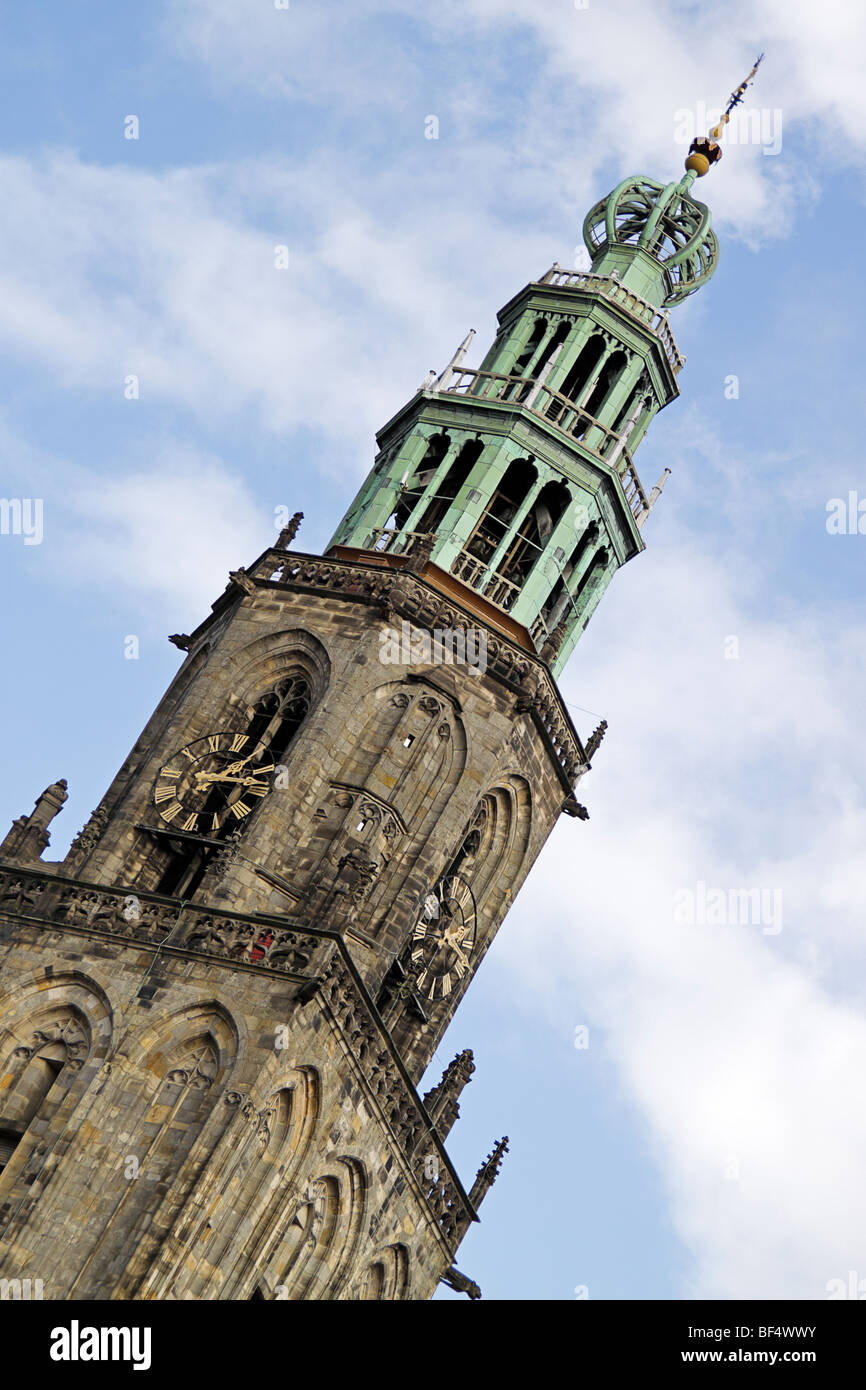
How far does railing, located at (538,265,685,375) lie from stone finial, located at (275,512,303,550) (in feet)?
41.1

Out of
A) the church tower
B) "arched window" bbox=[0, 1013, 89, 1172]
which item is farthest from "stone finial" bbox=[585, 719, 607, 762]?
"arched window" bbox=[0, 1013, 89, 1172]

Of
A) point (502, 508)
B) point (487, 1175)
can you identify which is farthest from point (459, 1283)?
point (502, 508)

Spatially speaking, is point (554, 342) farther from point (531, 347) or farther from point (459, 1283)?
point (459, 1283)

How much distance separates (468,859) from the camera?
59.5 meters

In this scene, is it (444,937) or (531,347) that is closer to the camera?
(444,937)

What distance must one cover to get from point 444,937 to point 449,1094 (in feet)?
12.6

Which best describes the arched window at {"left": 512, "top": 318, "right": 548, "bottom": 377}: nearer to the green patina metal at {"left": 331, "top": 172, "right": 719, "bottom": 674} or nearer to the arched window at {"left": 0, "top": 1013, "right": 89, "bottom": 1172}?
the green patina metal at {"left": 331, "top": 172, "right": 719, "bottom": 674}

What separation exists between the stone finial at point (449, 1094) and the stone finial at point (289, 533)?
14.1 m

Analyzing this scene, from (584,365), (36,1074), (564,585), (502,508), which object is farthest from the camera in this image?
(584,365)

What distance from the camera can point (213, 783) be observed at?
184 ft

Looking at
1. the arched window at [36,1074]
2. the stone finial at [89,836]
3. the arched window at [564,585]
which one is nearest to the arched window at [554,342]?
the arched window at [564,585]

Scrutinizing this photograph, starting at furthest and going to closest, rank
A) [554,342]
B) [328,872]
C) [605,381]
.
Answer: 1. [554,342]
2. [605,381]
3. [328,872]

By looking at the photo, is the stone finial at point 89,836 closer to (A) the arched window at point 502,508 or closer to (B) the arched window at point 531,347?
(A) the arched window at point 502,508
